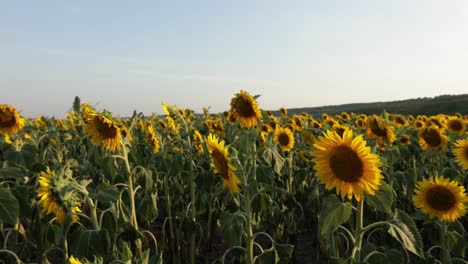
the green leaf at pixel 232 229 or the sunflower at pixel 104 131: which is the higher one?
the sunflower at pixel 104 131

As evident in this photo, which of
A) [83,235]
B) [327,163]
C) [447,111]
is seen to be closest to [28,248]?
[83,235]

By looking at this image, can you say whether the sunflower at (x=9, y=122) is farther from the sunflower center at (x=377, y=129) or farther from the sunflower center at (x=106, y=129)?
the sunflower center at (x=377, y=129)

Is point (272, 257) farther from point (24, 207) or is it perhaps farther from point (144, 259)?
point (24, 207)

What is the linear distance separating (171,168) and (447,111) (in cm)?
3423

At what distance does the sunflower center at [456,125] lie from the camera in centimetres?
752

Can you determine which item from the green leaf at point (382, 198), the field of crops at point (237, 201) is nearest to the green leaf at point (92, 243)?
the field of crops at point (237, 201)

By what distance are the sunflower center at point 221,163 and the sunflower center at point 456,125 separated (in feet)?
20.3

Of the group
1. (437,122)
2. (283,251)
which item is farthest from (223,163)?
(437,122)

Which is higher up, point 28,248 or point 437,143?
point 437,143

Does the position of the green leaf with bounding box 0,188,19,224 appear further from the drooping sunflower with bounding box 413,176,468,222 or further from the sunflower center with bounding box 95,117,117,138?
the drooping sunflower with bounding box 413,176,468,222

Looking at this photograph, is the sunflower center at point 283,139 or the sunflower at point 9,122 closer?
the sunflower at point 9,122

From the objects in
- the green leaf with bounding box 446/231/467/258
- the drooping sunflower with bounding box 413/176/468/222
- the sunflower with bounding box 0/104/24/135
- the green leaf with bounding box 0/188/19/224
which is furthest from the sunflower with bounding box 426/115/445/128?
the green leaf with bounding box 0/188/19/224

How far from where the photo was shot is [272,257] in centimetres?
300

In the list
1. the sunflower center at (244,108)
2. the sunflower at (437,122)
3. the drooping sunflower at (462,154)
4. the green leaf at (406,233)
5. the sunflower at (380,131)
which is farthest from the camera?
the sunflower at (437,122)
